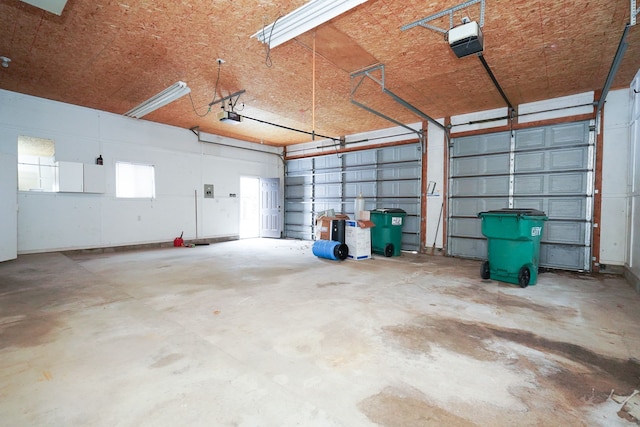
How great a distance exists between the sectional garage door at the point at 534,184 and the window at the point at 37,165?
8965 mm

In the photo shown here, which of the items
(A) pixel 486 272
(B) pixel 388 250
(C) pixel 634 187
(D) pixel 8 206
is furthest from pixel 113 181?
(C) pixel 634 187

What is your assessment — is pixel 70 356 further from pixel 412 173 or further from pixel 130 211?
pixel 412 173

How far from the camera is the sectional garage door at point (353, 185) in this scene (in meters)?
7.51

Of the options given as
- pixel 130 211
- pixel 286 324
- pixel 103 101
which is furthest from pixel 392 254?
pixel 103 101

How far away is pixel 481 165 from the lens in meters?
6.39

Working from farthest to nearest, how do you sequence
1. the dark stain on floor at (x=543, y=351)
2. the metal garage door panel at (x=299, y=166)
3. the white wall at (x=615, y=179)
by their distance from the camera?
the metal garage door panel at (x=299, y=166) < the white wall at (x=615, y=179) < the dark stain on floor at (x=543, y=351)

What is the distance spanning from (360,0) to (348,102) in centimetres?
338

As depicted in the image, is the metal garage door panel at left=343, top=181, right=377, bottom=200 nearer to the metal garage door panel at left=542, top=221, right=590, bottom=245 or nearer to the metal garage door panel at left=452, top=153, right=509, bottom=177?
the metal garage door panel at left=452, top=153, right=509, bottom=177

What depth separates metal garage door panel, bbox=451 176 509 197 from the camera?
6125 millimetres

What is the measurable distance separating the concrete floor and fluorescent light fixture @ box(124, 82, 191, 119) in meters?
3.27

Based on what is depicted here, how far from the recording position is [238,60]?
14.1 ft

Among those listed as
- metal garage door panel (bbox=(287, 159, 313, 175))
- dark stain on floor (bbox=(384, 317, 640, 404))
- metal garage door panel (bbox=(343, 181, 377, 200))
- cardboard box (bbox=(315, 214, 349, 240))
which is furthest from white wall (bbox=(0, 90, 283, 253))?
dark stain on floor (bbox=(384, 317, 640, 404))

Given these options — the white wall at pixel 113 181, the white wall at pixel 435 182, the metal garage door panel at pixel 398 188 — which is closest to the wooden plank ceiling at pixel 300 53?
the white wall at pixel 113 181

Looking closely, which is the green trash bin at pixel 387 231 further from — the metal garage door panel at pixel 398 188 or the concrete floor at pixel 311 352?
the concrete floor at pixel 311 352
